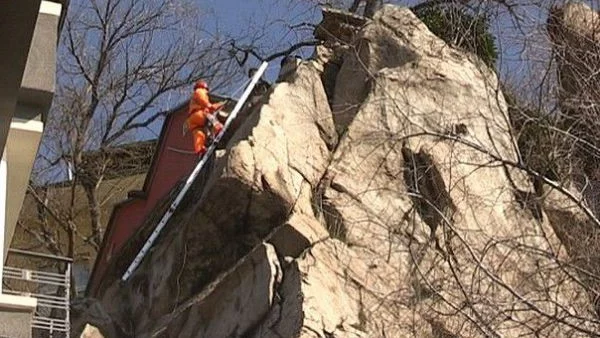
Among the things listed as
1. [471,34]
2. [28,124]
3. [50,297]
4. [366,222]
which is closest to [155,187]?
[50,297]

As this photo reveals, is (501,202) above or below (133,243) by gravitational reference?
above

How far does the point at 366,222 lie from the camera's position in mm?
12258

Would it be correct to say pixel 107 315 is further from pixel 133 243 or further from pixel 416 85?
pixel 416 85

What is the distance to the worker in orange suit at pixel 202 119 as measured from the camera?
1465cm

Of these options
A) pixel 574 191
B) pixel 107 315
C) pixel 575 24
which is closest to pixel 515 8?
pixel 575 24

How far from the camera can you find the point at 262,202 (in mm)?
12688

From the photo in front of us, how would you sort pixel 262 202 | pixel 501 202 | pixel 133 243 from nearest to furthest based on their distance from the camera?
pixel 501 202 < pixel 262 202 < pixel 133 243

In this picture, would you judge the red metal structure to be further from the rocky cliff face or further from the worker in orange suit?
the rocky cliff face

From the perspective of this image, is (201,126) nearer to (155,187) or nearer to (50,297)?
(155,187)

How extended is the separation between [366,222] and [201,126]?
10.5ft

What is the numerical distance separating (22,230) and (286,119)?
872cm

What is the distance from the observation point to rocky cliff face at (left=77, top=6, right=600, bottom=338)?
946 cm

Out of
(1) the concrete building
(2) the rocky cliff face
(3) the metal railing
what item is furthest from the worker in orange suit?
(1) the concrete building

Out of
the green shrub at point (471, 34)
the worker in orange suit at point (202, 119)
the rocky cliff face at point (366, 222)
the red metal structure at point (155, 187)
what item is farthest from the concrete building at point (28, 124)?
the red metal structure at point (155, 187)
